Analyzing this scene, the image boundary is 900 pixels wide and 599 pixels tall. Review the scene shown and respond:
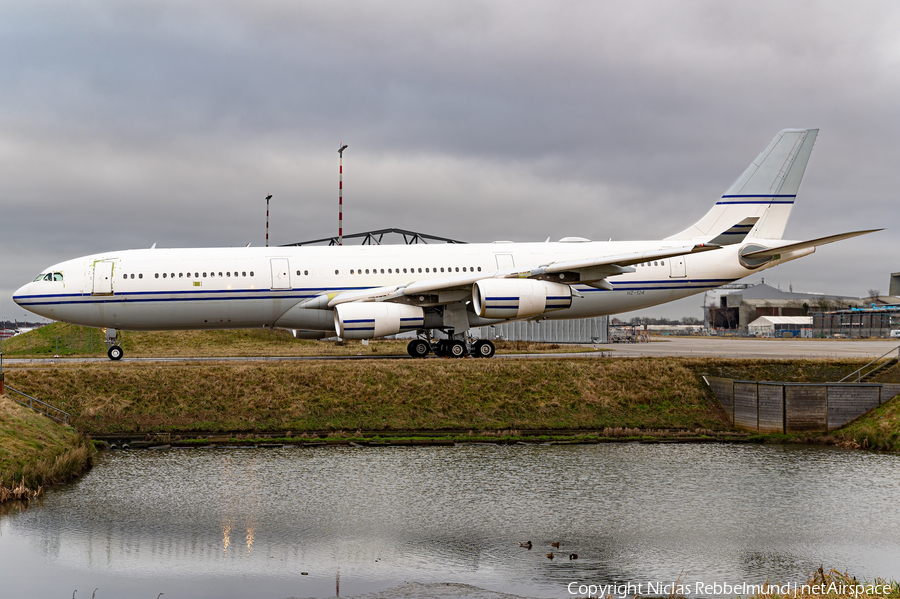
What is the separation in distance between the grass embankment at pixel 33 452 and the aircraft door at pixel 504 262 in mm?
15425

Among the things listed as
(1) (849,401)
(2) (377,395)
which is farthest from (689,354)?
(2) (377,395)

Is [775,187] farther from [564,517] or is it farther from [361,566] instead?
[361,566]

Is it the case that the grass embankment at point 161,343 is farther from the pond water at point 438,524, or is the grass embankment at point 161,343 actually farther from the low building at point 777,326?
the low building at point 777,326

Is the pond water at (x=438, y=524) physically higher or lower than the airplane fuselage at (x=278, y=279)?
lower

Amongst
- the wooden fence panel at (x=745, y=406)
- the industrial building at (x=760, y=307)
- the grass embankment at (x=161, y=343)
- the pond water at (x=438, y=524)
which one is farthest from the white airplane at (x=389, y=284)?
the industrial building at (x=760, y=307)

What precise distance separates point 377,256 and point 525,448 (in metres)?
11.0

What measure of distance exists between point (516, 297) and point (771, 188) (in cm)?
1288

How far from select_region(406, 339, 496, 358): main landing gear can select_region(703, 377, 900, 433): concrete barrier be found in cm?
929

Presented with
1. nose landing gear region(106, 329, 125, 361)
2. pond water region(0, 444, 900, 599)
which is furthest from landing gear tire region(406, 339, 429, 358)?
nose landing gear region(106, 329, 125, 361)

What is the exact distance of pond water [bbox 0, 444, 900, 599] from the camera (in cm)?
1055

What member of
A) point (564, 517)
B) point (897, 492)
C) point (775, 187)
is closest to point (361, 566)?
point (564, 517)

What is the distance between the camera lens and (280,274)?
27.4 m

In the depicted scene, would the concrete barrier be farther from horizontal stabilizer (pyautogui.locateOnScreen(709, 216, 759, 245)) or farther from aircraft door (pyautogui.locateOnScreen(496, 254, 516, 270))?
aircraft door (pyautogui.locateOnScreen(496, 254, 516, 270))

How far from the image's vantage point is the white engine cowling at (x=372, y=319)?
2528 centimetres
